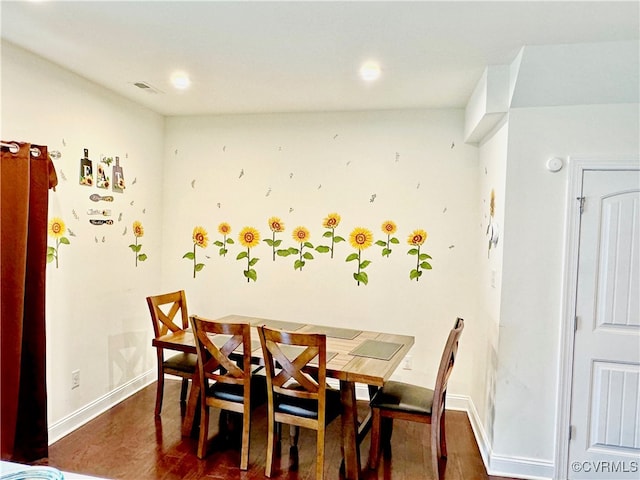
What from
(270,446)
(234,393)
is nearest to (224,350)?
(234,393)

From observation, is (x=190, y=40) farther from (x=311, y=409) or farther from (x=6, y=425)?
(x=6, y=425)

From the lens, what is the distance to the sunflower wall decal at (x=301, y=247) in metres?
4.15

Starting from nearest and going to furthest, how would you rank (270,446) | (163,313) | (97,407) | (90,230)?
(270,446) → (90,230) → (97,407) → (163,313)

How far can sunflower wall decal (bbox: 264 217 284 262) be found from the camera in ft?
13.8

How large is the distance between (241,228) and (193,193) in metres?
→ 0.60

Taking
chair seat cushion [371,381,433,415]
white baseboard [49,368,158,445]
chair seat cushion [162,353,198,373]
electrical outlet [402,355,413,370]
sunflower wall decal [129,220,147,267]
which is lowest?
white baseboard [49,368,158,445]

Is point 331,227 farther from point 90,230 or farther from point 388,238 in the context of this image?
point 90,230

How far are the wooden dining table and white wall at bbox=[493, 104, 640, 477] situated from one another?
0.74 metres

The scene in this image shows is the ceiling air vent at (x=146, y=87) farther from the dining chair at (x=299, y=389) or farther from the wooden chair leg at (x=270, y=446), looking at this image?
the wooden chair leg at (x=270, y=446)

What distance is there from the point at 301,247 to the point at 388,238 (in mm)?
801

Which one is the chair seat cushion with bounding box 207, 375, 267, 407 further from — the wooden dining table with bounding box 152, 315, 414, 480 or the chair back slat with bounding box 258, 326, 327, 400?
the chair back slat with bounding box 258, 326, 327, 400

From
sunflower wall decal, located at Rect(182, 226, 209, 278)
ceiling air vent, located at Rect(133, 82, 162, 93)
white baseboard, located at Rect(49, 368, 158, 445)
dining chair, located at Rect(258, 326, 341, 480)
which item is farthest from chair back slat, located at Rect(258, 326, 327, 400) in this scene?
ceiling air vent, located at Rect(133, 82, 162, 93)

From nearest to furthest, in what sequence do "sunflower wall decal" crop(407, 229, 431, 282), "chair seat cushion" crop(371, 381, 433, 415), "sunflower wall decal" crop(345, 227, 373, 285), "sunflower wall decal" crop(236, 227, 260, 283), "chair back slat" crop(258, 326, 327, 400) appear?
"chair back slat" crop(258, 326, 327, 400), "chair seat cushion" crop(371, 381, 433, 415), "sunflower wall decal" crop(407, 229, 431, 282), "sunflower wall decal" crop(345, 227, 373, 285), "sunflower wall decal" crop(236, 227, 260, 283)

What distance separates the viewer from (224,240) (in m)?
4.33
